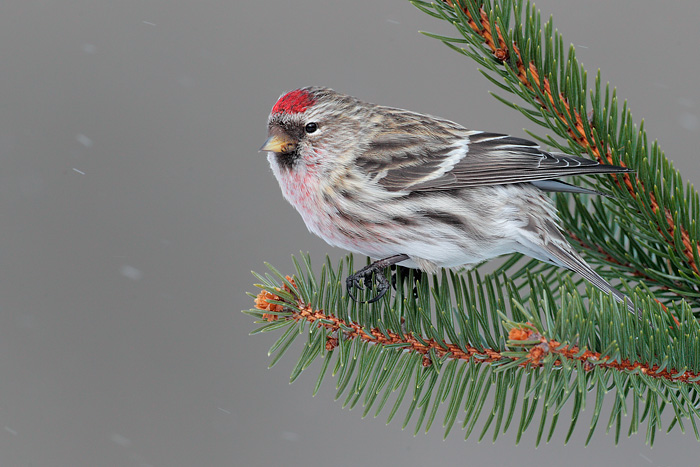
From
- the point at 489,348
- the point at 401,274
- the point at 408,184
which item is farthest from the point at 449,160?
the point at 489,348

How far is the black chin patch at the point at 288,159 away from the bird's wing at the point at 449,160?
167mm

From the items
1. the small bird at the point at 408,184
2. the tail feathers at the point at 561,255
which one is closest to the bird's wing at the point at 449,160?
the small bird at the point at 408,184

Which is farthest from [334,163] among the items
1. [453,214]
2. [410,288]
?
[410,288]

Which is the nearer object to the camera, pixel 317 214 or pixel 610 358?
pixel 610 358

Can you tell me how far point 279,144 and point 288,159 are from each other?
6 centimetres

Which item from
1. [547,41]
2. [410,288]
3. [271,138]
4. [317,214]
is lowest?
[410,288]

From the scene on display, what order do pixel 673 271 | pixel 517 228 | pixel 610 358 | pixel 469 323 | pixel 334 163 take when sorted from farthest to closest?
pixel 334 163, pixel 517 228, pixel 673 271, pixel 469 323, pixel 610 358

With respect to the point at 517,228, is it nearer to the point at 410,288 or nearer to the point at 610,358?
the point at 410,288

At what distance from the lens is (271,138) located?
1.68m

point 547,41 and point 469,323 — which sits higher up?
point 547,41

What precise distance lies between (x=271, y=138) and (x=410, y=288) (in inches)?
22.2

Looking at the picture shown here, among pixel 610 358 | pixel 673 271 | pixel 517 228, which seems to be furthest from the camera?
pixel 517 228

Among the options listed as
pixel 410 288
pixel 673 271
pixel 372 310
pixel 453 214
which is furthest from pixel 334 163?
pixel 673 271

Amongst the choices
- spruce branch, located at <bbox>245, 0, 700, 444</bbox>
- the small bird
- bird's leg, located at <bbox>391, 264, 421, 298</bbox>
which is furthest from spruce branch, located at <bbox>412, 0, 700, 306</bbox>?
bird's leg, located at <bbox>391, 264, 421, 298</bbox>
